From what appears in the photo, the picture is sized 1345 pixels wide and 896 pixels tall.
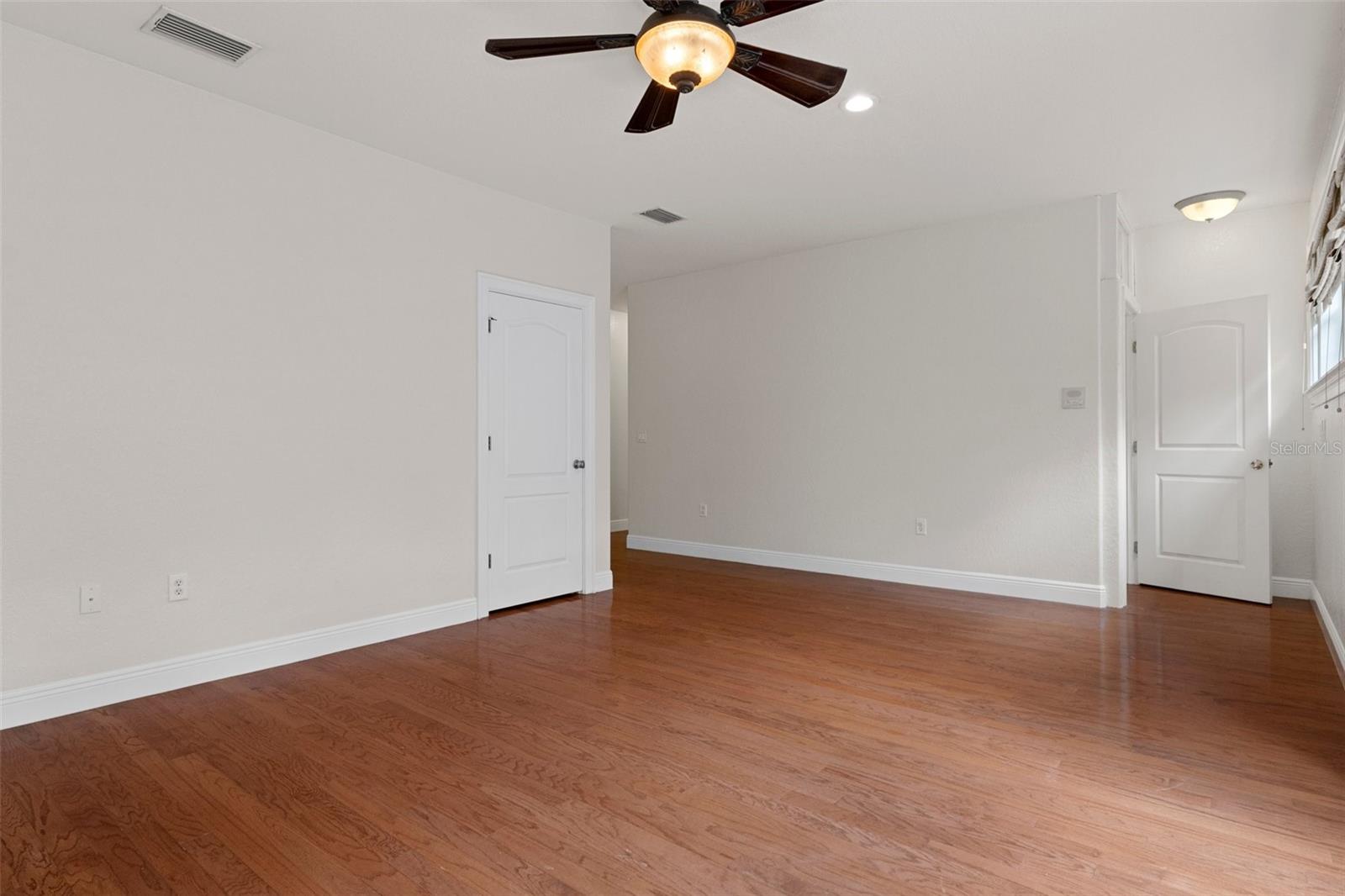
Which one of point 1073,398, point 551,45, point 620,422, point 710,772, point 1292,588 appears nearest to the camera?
point 710,772

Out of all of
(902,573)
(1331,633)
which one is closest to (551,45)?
(902,573)

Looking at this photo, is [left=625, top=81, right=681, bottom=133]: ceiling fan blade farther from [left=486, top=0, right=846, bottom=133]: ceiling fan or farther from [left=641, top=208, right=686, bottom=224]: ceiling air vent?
[left=641, top=208, right=686, bottom=224]: ceiling air vent

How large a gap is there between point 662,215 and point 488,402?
186 cm

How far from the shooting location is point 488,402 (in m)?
4.48

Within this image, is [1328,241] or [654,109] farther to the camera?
[1328,241]

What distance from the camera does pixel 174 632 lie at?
3.14 metres

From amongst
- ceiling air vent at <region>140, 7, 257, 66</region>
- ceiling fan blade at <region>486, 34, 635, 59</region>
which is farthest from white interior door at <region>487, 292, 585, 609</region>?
ceiling fan blade at <region>486, 34, 635, 59</region>

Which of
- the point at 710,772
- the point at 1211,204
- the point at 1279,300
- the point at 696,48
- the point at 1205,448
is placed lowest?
the point at 710,772

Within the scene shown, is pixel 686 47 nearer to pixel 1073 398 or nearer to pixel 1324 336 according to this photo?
pixel 1073 398

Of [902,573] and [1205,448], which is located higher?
[1205,448]

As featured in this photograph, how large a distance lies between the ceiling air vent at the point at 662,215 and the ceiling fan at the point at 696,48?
2395 millimetres

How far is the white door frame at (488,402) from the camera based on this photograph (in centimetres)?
441

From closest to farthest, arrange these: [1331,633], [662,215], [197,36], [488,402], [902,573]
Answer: [197,36] → [1331,633] → [488,402] → [662,215] → [902,573]

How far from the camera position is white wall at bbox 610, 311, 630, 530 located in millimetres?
9031
